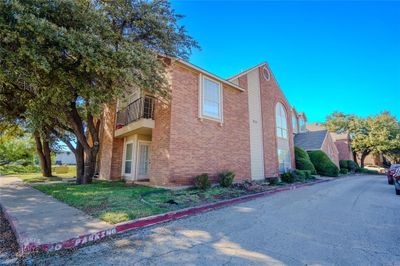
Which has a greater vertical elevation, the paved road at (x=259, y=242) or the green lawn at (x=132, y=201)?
the green lawn at (x=132, y=201)

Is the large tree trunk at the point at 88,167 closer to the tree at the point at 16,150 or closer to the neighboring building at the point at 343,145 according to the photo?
the tree at the point at 16,150

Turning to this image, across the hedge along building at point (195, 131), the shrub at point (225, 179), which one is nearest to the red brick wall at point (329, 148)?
the hedge along building at point (195, 131)

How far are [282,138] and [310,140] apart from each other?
30.8 ft

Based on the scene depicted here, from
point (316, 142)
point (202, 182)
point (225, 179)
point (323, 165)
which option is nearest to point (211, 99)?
point (225, 179)

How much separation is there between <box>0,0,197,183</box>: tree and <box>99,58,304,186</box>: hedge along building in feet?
5.04

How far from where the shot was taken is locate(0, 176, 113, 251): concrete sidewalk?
3.87m

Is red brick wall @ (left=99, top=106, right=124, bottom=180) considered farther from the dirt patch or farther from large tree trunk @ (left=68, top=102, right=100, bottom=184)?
the dirt patch

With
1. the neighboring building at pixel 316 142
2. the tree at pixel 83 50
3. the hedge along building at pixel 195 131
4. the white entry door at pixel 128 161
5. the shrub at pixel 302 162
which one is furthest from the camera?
the neighboring building at pixel 316 142

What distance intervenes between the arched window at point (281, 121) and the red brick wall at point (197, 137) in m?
5.96

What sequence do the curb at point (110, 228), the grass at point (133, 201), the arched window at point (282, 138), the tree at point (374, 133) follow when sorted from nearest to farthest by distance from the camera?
the curb at point (110, 228) < the grass at point (133, 201) < the arched window at point (282, 138) < the tree at point (374, 133)

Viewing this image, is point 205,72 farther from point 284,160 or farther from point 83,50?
point 284,160

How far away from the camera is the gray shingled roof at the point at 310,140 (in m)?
23.9

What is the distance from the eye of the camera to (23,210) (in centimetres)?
593

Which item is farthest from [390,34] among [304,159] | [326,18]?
[304,159]
